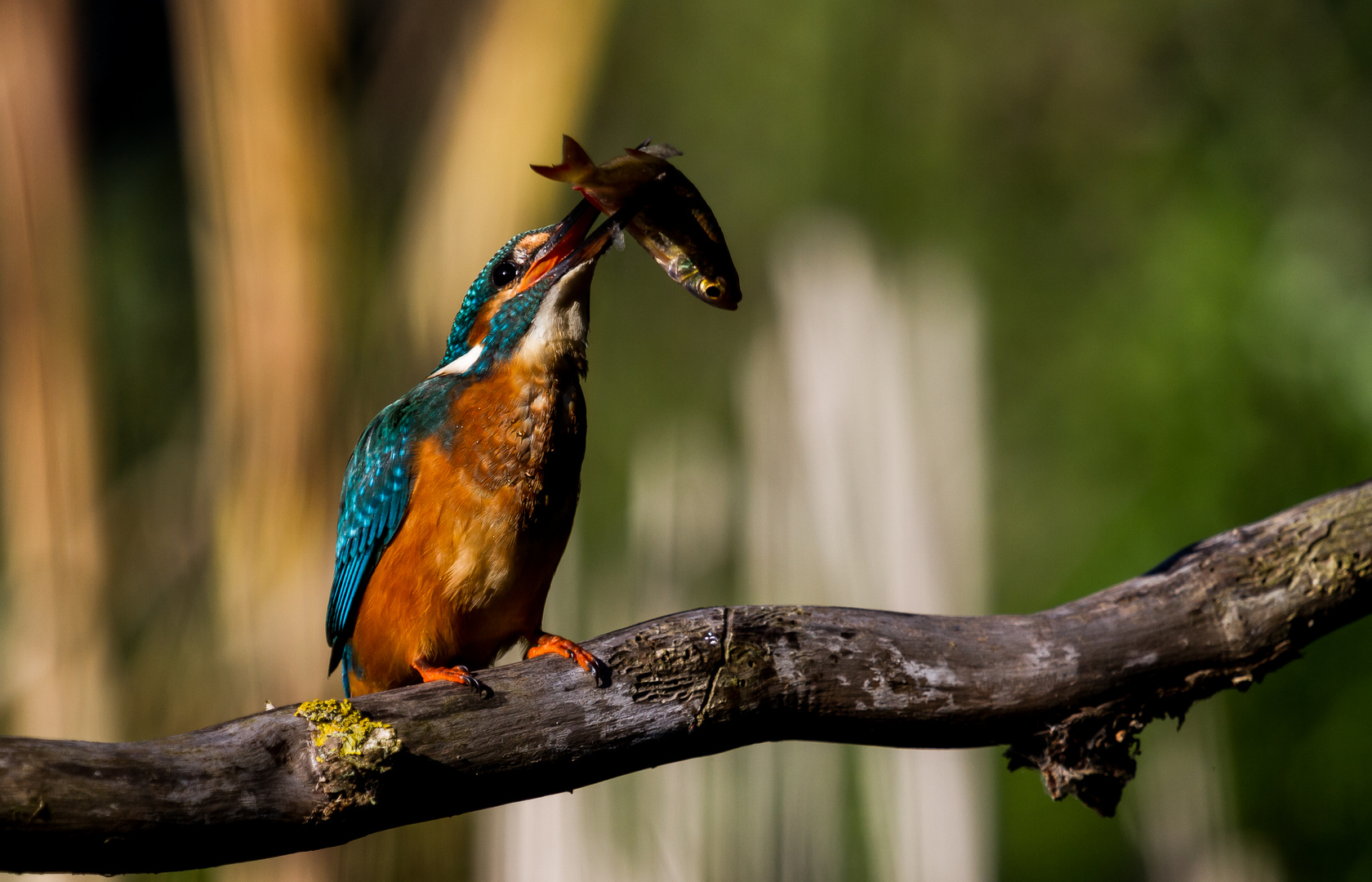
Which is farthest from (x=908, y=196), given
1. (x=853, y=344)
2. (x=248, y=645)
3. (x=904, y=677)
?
(x=904, y=677)

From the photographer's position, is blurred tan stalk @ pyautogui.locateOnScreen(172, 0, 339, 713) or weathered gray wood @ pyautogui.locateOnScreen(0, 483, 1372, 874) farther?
blurred tan stalk @ pyautogui.locateOnScreen(172, 0, 339, 713)

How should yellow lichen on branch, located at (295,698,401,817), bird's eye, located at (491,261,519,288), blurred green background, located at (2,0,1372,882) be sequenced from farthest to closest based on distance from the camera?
blurred green background, located at (2,0,1372,882) → bird's eye, located at (491,261,519,288) → yellow lichen on branch, located at (295,698,401,817)

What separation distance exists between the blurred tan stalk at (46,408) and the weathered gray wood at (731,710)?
2569 millimetres

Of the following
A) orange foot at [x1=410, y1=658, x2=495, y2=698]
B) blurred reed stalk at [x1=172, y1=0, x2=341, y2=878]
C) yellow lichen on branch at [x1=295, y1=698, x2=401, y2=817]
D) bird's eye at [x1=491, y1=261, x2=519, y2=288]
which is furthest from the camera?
blurred reed stalk at [x1=172, y1=0, x2=341, y2=878]

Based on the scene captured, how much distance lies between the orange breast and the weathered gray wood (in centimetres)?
37

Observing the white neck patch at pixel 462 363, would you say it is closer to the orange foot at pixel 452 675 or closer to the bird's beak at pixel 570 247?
the bird's beak at pixel 570 247

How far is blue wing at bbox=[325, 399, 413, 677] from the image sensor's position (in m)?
2.24

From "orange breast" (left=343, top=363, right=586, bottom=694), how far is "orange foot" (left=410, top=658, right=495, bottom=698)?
2cm

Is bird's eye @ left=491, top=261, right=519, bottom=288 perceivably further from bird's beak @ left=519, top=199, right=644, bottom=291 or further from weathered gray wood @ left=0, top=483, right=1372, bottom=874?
weathered gray wood @ left=0, top=483, right=1372, bottom=874

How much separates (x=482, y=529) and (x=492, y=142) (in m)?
2.35

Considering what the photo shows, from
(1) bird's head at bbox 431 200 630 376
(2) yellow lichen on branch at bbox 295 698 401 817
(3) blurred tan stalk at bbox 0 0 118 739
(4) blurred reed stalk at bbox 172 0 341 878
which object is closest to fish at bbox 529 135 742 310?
(1) bird's head at bbox 431 200 630 376

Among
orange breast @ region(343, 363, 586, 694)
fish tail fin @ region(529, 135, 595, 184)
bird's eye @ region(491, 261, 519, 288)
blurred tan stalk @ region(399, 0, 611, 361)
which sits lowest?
orange breast @ region(343, 363, 586, 694)

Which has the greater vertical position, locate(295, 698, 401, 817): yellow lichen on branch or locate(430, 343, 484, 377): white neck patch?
locate(430, 343, 484, 377): white neck patch

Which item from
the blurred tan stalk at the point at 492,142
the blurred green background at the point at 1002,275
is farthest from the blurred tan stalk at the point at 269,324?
the blurred tan stalk at the point at 492,142
